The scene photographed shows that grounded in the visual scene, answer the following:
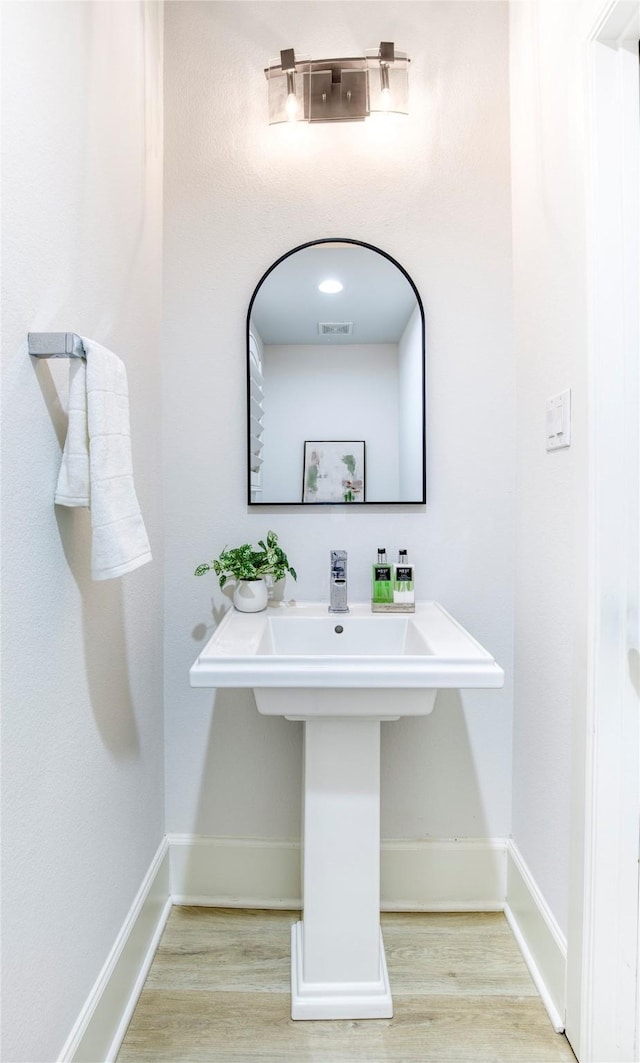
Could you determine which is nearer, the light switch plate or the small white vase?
the light switch plate

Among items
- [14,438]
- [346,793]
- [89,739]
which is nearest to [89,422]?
[14,438]

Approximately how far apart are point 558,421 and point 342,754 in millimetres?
927

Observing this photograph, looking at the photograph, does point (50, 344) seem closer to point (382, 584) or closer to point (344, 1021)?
point (382, 584)

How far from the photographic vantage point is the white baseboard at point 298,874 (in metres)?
1.79

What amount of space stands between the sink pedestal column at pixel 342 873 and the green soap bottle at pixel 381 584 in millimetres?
406

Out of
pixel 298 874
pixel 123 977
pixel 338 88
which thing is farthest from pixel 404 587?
pixel 338 88

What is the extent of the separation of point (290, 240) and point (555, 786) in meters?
1.66

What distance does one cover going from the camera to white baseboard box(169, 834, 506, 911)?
1.79 m

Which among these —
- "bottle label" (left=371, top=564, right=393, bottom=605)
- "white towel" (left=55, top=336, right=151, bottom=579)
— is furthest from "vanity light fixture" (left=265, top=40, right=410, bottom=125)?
"bottle label" (left=371, top=564, right=393, bottom=605)

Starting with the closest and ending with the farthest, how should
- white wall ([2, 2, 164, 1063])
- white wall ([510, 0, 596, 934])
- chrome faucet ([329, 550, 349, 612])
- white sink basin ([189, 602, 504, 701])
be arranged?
white wall ([2, 2, 164, 1063]) → white sink basin ([189, 602, 504, 701]) → white wall ([510, 0, 596, 934]) → chrome faucet ([329, 550, 349, 612])

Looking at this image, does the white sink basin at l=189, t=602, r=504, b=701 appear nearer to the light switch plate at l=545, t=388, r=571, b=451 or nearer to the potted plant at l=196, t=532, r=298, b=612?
the potted plant at l=196, t=532, r=298, b=612

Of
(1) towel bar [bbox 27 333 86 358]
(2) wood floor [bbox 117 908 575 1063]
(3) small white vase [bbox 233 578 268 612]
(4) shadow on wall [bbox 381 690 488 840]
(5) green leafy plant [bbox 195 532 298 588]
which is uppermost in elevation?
(1) towel bar [bbox 27 333 86 358]

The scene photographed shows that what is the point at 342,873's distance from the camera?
1401mm

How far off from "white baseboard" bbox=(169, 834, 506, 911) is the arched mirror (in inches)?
40.7
